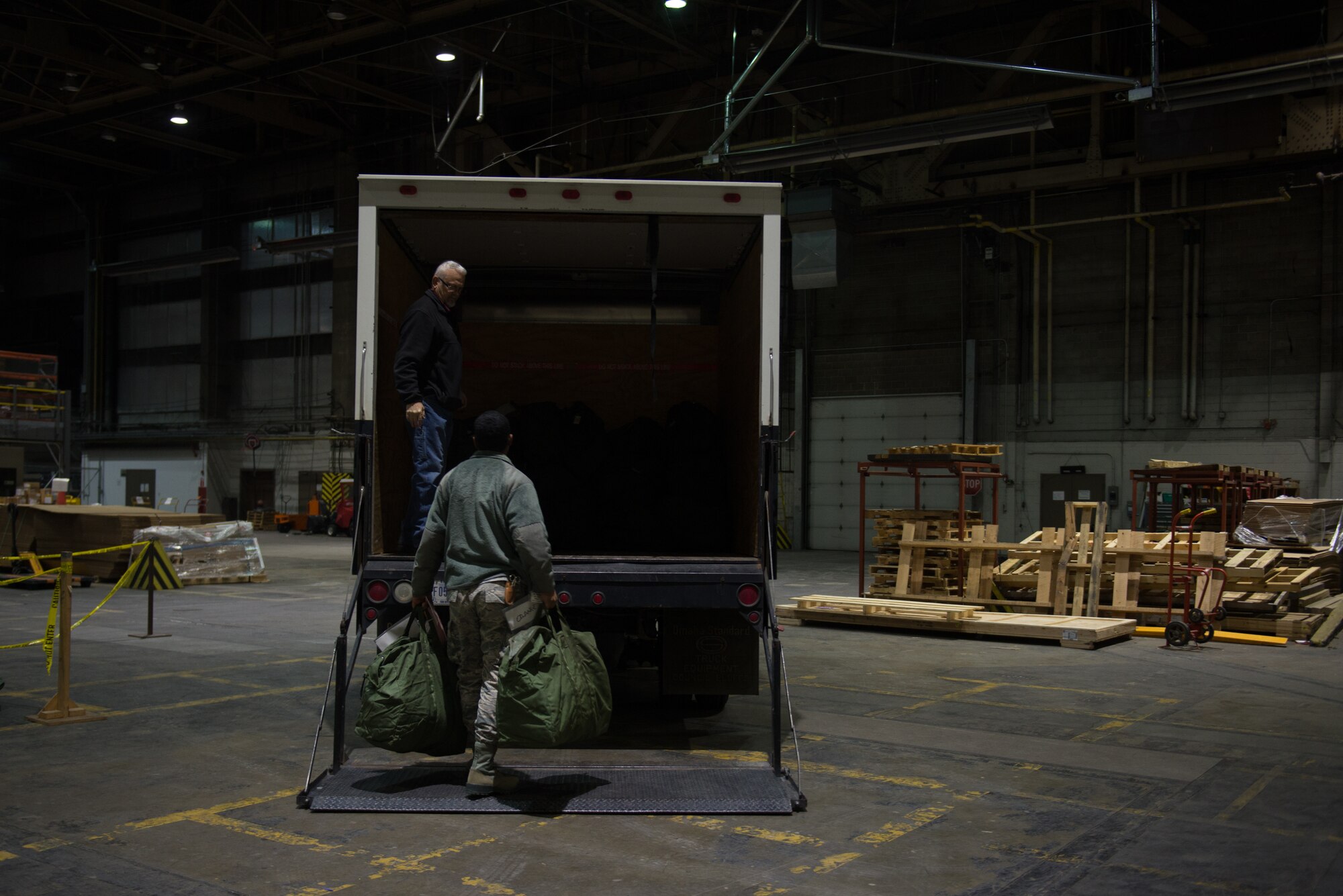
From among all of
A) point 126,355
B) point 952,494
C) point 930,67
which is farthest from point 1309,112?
point 126,355

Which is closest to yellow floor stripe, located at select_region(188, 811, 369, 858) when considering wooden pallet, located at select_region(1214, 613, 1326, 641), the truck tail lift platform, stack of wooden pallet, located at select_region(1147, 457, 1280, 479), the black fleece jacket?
the truck tail lift platform

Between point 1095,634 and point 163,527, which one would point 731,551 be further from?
point 163,527

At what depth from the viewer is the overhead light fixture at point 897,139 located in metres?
17.3

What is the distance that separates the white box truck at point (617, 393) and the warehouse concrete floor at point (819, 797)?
458 mm

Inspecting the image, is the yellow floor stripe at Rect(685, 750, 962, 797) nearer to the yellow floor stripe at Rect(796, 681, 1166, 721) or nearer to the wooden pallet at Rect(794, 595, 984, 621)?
the yellow floor stripe at Rect(796, 681, 1166, 721)

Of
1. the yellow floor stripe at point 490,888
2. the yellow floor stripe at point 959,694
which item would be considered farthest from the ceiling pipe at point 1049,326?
the yellow floor stripe at point 490,888

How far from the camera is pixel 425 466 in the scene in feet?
20.4

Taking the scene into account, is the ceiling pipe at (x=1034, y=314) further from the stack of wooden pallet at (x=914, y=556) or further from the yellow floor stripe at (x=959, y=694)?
the yellow floor stripe at (x=959, y=694)

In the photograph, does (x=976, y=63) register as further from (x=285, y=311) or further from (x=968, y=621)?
(x=285, y=311)

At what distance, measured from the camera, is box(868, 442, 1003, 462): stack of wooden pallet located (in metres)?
14.6

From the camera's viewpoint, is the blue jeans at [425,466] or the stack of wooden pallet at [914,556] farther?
the stack of wooden pallet at [914,556]

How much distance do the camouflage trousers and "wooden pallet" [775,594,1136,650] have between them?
7.95 metres

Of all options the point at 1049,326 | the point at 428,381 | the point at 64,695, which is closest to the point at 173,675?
the point at 64,695

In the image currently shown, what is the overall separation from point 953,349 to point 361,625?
20558mm
